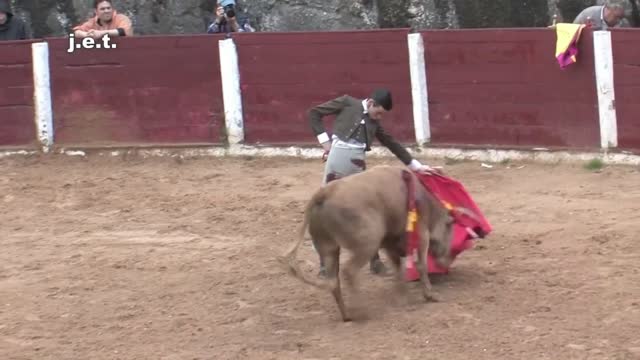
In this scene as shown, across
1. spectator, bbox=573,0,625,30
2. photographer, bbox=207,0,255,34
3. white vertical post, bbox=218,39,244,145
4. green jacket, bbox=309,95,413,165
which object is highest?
photographer, bbox=207,0,255,34

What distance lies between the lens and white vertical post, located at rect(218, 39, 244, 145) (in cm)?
1074

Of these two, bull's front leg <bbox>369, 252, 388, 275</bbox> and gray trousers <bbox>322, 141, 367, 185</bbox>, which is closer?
gray trousers <bbox>322, 141, 367, 185</bbox>

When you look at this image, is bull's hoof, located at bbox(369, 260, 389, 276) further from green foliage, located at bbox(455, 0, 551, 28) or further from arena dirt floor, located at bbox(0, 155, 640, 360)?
green foliage, located at bbox(455, 0, 551, 28)

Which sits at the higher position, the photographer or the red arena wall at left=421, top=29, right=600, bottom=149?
the photographer

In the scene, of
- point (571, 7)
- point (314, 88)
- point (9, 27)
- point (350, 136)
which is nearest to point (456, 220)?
point (350, 136)

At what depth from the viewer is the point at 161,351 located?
16.6 ft

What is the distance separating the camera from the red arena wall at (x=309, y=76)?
34.0ft

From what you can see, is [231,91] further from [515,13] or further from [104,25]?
[515,13]

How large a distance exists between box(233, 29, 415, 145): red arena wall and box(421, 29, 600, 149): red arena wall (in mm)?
330

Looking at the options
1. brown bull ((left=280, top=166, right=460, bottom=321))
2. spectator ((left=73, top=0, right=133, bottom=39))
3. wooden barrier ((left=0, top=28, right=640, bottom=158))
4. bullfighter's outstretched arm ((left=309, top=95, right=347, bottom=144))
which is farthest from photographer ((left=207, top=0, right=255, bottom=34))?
brown bull ((left=280, top=166, right=460, bottom=321))

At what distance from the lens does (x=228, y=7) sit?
1105cm

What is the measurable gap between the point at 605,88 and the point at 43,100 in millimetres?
5659

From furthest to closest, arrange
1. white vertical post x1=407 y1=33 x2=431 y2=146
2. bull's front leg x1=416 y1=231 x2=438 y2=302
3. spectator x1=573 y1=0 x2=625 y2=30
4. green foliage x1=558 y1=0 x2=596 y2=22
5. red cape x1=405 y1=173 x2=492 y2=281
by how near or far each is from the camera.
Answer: green foliage x1=558 y1=0 x2=596 y2=22 → white vertical post x1=407 y1=33 x2=431 y2=146 → spectator x1=573 y1=0 x2=625 y2=30 → red cape x1=405 y1=173 x2=492 y2=281 → bull's front leg x1=416 y1=231 x2=438 y2=302

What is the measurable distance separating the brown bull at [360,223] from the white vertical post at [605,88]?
4205mm
